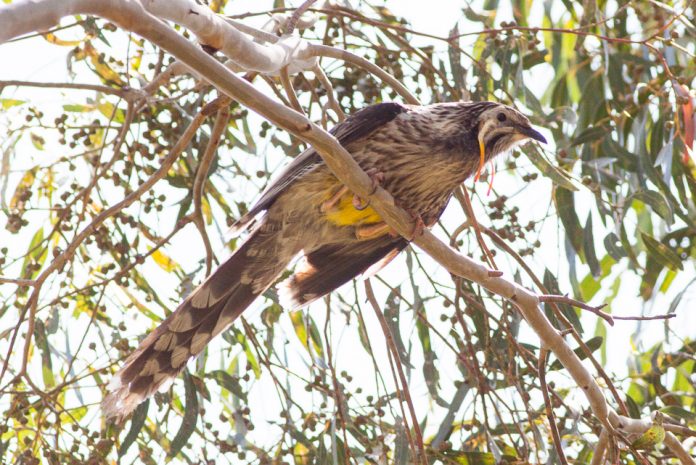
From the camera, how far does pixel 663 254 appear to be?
404cm

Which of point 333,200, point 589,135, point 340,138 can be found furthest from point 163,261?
point 589,135

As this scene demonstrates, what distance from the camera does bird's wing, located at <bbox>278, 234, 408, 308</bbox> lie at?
3.78 metres

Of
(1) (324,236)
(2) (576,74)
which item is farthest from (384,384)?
(2) (576,74)

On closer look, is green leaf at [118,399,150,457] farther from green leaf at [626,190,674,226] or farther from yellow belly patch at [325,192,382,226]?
green leaf at [626,190,674,226]

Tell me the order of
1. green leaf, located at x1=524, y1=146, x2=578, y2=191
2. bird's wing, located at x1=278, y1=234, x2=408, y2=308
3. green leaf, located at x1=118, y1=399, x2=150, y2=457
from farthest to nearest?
bird's wing, located at x1=278, y1=234, x2=408, y2=308 < green leaf, located at x1=118, y1=399, x2=150, y2=457 < green leaf, located at x1=524, y1=146, x2=578, y2=191

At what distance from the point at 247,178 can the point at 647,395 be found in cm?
233

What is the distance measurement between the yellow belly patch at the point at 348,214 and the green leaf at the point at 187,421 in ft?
2.93

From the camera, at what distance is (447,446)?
11.8 feet

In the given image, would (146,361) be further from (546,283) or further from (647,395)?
(647,395)

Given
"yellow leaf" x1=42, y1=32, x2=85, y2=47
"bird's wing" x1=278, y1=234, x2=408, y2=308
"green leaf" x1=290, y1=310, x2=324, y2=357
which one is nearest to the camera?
"bird's wing" x1=278, y1=234, x2=408, y2=308

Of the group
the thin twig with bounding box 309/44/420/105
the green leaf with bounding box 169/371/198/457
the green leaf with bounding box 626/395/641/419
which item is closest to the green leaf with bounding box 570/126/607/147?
the thin twig with bounding box 309/44/420/105

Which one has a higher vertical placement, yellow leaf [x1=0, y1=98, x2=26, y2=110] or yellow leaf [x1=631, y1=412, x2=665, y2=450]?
yellow leaf [x1=0, y1=98, x2=26, y2=110]

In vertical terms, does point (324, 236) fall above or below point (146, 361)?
above

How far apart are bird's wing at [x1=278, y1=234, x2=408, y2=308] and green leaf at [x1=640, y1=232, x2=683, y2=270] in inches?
43.1
